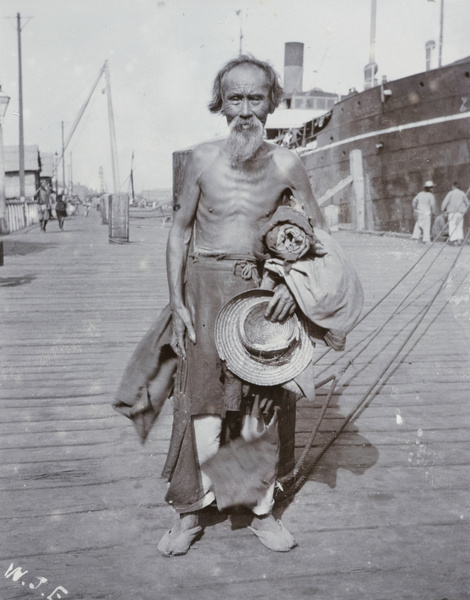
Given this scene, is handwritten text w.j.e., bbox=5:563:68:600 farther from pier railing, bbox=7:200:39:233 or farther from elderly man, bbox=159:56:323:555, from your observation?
pier railing, bbox=7:200:39:233

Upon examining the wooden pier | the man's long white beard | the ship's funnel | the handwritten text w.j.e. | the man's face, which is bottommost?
the handwritten text w.j.e.

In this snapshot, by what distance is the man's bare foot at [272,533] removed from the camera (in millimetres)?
2924

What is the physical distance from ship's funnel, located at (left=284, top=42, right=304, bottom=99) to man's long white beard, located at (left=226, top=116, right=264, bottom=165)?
40.9 metres

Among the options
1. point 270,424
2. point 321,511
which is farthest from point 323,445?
point 270,424

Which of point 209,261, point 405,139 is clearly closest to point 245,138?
point 209,261

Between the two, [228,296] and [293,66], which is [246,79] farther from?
[293,66]

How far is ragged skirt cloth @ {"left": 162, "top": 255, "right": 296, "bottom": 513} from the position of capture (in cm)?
293

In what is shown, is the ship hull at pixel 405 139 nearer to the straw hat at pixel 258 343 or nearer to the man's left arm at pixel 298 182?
the man's left arm at pixel 298 182

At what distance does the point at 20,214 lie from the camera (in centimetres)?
2817

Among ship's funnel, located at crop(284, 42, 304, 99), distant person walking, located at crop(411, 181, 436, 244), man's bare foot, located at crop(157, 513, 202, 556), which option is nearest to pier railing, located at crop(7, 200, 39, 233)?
distant person walking, located at crop(411, 181, 436, 244)

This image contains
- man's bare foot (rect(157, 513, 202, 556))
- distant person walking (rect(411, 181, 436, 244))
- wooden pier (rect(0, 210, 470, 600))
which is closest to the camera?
wooden pier (rect(0, 210, 470, 600))

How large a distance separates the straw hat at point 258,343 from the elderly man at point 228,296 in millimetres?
24

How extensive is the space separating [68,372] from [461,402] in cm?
335

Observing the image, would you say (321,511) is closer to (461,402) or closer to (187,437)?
(187,437)
